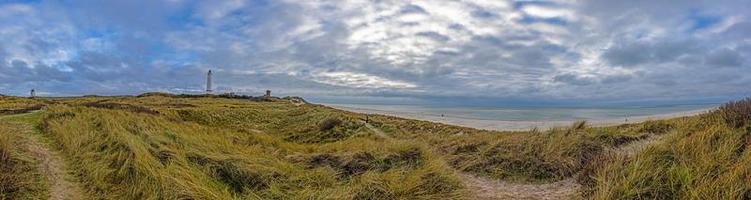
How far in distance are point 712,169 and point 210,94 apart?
76.3 metres

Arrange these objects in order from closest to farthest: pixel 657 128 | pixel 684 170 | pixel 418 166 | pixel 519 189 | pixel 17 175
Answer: pixel 684 170, pixel 17 175, pixel 519 189, pixel 418 166, pixel 657 128

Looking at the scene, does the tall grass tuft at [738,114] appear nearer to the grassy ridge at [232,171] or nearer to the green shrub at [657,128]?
the green shrub at [657,128]

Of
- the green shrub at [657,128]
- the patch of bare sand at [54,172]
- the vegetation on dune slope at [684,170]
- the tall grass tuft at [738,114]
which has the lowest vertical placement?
the patch of bare sand at [54,172]

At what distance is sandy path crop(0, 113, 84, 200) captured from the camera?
754 centimetres

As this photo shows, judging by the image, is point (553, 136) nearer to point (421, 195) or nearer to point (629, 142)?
point (629, 142)

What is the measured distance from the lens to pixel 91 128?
1272 centimetres

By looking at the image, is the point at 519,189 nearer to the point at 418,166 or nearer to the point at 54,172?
the point at 418,166

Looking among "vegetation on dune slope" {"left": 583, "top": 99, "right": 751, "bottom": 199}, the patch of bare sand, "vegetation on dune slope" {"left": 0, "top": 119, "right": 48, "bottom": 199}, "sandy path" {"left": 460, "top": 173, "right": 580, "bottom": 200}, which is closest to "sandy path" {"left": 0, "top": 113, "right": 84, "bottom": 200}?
the patch of bare sand

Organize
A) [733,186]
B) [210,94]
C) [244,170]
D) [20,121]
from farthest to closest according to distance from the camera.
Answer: [210,94] → [20,121] → [244,170] → [733,186]

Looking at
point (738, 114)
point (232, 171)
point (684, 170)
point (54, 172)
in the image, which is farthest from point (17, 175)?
point (738, 114)

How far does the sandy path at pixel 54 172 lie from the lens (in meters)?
7.54

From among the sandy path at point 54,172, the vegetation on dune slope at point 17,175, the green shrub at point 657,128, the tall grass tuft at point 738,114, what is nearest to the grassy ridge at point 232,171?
the sandy path at point 54,172

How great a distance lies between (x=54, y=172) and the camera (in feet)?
28.2

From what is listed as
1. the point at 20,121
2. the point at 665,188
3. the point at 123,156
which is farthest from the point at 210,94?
the point at 665,188
